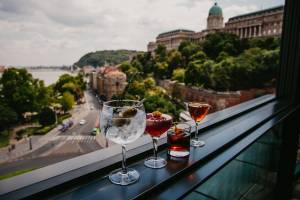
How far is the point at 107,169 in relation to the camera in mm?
573

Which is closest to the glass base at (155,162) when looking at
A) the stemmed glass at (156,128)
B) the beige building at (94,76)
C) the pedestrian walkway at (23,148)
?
the stemmed glass at (156,128)

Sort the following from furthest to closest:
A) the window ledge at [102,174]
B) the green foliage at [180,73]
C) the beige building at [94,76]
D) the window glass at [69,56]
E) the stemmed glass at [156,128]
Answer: the beige building at [94,76], the green foliage at [180,73], the window glass at [69,56], the stemmed glass at [156,128], the window ledge at [102,174]

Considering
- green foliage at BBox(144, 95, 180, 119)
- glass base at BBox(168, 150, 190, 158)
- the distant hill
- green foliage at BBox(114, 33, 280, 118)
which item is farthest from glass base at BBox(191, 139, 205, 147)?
the distant hill

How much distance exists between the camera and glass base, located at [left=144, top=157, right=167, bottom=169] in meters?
0.61

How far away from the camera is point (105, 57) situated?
1.21m

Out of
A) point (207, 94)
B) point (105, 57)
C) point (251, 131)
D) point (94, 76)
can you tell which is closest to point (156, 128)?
point (251, 131)

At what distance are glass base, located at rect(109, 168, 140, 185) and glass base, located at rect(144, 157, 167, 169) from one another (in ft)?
0.20

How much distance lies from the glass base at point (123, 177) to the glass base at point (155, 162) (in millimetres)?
60

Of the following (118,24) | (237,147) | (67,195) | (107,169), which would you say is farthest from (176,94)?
(67,195)

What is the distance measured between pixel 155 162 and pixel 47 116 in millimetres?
1189

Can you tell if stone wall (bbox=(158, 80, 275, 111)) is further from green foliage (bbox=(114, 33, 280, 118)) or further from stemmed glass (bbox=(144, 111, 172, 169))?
stemmed glass (bbox=(144, 111, 172, 169))

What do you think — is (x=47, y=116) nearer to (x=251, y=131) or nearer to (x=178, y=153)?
(x=178, y=153)

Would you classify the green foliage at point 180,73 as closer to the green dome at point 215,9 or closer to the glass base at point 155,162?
the glass base at point 155,162

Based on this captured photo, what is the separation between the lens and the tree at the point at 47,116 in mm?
1483
